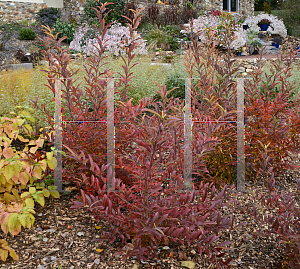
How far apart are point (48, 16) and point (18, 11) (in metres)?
1.22

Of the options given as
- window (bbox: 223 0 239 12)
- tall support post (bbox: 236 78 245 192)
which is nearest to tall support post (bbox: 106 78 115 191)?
tall support post (bbox: 236 78 245 192)

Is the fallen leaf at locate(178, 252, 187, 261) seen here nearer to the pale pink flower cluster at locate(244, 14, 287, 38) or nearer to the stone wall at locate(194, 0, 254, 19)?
the pale pink flower cluster at locate(244, 14, 287, 38)

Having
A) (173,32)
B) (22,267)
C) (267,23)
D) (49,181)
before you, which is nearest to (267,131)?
(49,181)

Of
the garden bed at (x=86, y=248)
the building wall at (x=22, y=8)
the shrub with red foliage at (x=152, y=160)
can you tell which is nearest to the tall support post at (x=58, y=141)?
the shrub with red foliage at (x=152, y=160)

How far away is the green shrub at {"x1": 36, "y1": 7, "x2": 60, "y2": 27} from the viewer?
12305mm

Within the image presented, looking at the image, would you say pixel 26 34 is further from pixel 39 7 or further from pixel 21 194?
pixel 21 194

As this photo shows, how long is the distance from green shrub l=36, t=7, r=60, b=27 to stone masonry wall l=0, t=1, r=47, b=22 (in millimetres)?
246

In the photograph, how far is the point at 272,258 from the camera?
1714mm

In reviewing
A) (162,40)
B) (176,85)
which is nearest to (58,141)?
(176,85)

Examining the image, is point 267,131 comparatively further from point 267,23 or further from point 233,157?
point 267,23

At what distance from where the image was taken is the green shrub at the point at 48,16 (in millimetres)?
12305

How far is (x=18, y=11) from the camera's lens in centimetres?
1227

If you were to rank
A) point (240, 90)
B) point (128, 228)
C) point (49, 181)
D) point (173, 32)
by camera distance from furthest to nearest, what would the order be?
point (173, 32), point (240, 90), point (49, 181), point (128, 228)

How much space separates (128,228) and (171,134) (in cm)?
69
